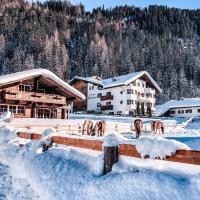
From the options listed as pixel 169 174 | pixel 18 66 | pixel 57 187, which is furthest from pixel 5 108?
pixel 18 66

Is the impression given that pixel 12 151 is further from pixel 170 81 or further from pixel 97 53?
pixel 97 53

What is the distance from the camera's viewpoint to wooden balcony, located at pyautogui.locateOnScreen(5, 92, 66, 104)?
113 ft

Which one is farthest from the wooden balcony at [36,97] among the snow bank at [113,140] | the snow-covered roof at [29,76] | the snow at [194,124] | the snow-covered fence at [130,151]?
the snow bank at [113,140]

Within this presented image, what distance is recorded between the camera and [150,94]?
7025 centimetres

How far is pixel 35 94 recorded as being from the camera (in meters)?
36.1

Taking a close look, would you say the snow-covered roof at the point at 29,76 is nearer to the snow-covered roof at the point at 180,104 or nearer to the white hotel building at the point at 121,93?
the white hotel building at the point at 121,93

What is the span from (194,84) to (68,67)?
4678 centimetres

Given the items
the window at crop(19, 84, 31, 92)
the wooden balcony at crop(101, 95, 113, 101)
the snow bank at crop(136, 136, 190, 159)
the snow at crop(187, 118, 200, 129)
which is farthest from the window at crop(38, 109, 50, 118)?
the snow bank at crop(136, 136, 190, 159)

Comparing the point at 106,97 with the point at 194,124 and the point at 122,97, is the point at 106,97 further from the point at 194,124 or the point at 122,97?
the point at 194,124

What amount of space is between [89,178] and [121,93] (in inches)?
2284

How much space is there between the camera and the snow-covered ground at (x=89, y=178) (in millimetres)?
5754

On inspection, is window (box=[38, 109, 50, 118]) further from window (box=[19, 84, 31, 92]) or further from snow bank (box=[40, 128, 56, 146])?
snow bank (box=[40, 128, 56, 146])

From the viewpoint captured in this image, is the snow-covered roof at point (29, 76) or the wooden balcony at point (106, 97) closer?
the snow-covered roof at point (29, 76)

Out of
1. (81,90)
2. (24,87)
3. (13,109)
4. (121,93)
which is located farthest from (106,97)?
(13,109)
